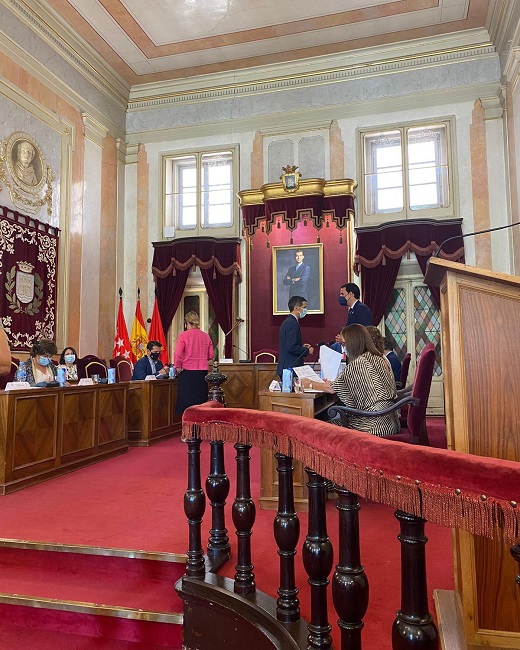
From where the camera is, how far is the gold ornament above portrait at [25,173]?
729cm

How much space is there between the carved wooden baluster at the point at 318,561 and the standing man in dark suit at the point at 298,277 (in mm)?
7835

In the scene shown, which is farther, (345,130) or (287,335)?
(345,130)

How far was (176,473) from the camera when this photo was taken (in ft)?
15.4

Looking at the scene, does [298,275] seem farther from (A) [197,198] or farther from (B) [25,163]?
(B) [25,163]

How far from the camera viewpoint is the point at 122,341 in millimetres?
9430

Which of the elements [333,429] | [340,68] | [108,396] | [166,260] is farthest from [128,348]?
[333,429]

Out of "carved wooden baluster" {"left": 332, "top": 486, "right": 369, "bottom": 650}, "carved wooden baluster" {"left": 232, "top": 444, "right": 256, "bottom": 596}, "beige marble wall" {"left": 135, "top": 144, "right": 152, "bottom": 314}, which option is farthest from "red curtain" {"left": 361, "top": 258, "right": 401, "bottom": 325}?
"carved wooden baluster" {"left": 332, "top": 486, "right": 369, "bottom": 650}

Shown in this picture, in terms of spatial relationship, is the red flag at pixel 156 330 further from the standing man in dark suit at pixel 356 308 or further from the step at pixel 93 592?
the step at pixel 93 592

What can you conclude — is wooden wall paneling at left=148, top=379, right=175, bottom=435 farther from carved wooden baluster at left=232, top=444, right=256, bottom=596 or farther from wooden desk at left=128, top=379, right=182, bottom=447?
carved wooden baluster at left=232, top=444, right=256, bottom=596

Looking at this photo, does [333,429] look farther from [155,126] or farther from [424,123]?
[155,126]

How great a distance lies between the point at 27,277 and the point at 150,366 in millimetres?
2163

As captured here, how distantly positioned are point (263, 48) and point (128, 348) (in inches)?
220

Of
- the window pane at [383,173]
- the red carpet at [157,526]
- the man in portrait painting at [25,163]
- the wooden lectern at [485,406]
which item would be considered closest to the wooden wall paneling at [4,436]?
the red carpet at [157,526]

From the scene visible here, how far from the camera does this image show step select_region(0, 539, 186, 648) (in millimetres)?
2373
